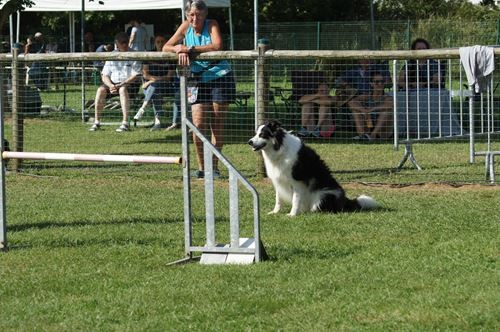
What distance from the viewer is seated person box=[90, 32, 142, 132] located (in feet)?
61.5

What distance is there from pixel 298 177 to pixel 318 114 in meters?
6.82

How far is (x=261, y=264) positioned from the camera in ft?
24.2

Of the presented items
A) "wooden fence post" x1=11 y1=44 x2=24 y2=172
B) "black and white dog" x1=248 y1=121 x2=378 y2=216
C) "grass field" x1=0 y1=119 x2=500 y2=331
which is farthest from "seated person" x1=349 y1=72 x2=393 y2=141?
"black and white dog" x1=248 y1=121 x2=378 y2=216

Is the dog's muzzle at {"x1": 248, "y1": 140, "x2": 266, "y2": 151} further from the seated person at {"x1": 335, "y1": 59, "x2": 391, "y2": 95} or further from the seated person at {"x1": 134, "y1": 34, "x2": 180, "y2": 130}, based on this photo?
the seated person at {"x1": 134, "y1": 34, "x2": 180, "y2": 130}

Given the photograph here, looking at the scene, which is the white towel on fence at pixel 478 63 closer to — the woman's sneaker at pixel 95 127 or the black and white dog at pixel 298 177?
the black and white dog at pixel 298 177

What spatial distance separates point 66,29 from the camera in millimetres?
42938

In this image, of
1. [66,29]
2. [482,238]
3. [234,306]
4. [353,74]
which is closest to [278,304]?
[234,306]

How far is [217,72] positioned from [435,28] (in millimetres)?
25038

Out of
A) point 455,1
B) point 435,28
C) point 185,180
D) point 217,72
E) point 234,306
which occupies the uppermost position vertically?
point 455,1

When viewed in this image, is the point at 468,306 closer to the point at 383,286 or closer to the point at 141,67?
the point at 383,286

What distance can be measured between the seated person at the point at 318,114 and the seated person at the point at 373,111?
40 centimetres

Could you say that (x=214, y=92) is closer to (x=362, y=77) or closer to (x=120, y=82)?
(x=362, y=77)

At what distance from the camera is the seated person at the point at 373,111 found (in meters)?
16.4

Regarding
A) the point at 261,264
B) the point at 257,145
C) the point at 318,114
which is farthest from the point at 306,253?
the point at 318,114
